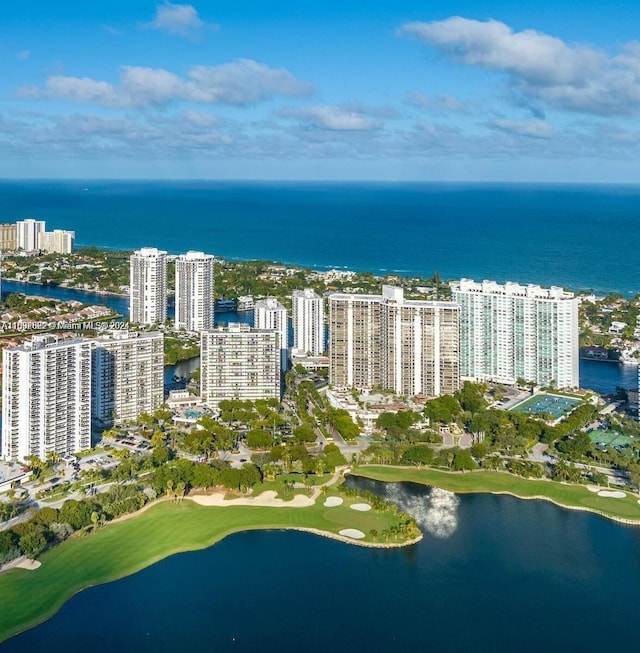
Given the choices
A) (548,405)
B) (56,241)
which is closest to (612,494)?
(548,405)

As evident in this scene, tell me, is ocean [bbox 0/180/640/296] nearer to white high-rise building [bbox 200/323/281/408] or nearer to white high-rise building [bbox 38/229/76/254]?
white high-rise building [bbox 38/229/76/254]

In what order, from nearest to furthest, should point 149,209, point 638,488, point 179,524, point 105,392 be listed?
1. point 179,524
2. point 638,488
3. point 105,392
4. point 149,209

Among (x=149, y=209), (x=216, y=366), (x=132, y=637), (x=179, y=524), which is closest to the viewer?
(x=132, y=637)

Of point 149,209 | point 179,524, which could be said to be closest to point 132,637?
point 179,524

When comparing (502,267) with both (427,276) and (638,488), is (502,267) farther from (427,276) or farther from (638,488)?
(638,488)

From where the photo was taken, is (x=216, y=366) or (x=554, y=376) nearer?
(x=216, y=366)
